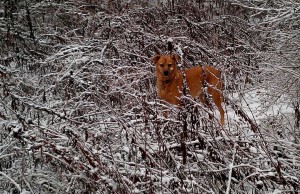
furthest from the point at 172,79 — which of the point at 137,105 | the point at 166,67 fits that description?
the point at 137,105

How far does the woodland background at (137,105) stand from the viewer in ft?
8.57

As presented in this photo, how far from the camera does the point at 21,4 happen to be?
6.70 m

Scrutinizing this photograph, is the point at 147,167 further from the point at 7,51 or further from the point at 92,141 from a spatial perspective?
the point at 7,51

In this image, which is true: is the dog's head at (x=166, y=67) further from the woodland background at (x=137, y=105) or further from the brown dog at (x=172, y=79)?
the woodland background at (x=137, y=105)

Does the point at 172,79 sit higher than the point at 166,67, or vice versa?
the point at 166,67

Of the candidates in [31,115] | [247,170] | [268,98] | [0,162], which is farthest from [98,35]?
[247,170]

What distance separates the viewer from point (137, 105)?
13.2ft

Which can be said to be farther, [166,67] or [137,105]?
[166,67]

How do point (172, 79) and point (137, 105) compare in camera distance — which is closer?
point (137, 105)

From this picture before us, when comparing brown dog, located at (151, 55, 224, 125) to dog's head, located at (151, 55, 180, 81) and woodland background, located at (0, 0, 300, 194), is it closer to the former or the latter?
dog's head, located at (151, 55, 180, 81)

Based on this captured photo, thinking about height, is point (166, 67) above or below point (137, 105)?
above

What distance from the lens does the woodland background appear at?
8.57 ft

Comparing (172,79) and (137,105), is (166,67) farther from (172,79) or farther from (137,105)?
(137,105)

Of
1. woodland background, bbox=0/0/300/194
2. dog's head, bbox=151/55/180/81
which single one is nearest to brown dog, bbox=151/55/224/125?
dog's head, bbox=151/55/180/81
